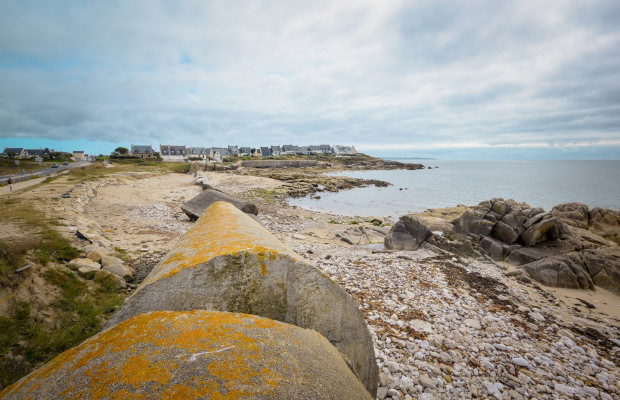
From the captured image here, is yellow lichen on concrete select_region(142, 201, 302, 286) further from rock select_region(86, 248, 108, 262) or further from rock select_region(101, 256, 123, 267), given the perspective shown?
rock select_region(86, 248, 108, 262)

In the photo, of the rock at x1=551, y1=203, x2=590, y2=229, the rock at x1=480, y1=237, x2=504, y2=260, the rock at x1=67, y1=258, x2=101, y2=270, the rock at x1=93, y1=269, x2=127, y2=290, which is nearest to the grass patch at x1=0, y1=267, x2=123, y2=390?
the rock at x1=93, y1=269, x2=127, y2=290

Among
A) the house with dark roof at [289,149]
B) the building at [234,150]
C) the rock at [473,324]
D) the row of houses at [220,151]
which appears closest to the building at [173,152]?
the row of houses at [220,151]

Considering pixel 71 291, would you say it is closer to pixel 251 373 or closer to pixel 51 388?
pixel 51 388

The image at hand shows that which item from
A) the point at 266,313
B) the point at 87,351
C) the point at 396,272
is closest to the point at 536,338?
the point at 396,272

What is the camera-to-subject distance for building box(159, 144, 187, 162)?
4162 inches

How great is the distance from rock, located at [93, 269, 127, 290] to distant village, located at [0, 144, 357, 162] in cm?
8654

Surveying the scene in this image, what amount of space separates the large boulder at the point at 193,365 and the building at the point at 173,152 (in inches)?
4567

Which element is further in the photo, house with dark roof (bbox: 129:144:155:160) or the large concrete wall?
house with dark roof (bbox: 129:144:155:160)

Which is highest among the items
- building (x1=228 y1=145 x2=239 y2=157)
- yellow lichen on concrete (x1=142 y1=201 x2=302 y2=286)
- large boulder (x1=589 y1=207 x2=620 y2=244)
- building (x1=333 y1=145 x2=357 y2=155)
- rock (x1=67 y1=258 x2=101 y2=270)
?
building (x1=333 y1=145 x2=357 y2=155)

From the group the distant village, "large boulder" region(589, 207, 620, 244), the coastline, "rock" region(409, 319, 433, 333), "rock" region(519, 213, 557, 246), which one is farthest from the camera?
the distant village

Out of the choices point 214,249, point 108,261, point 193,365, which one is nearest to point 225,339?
point 193,365

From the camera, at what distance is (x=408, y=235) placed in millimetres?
12984

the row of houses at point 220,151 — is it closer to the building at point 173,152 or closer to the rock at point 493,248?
the building at point 173,152

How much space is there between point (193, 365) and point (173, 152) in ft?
408
